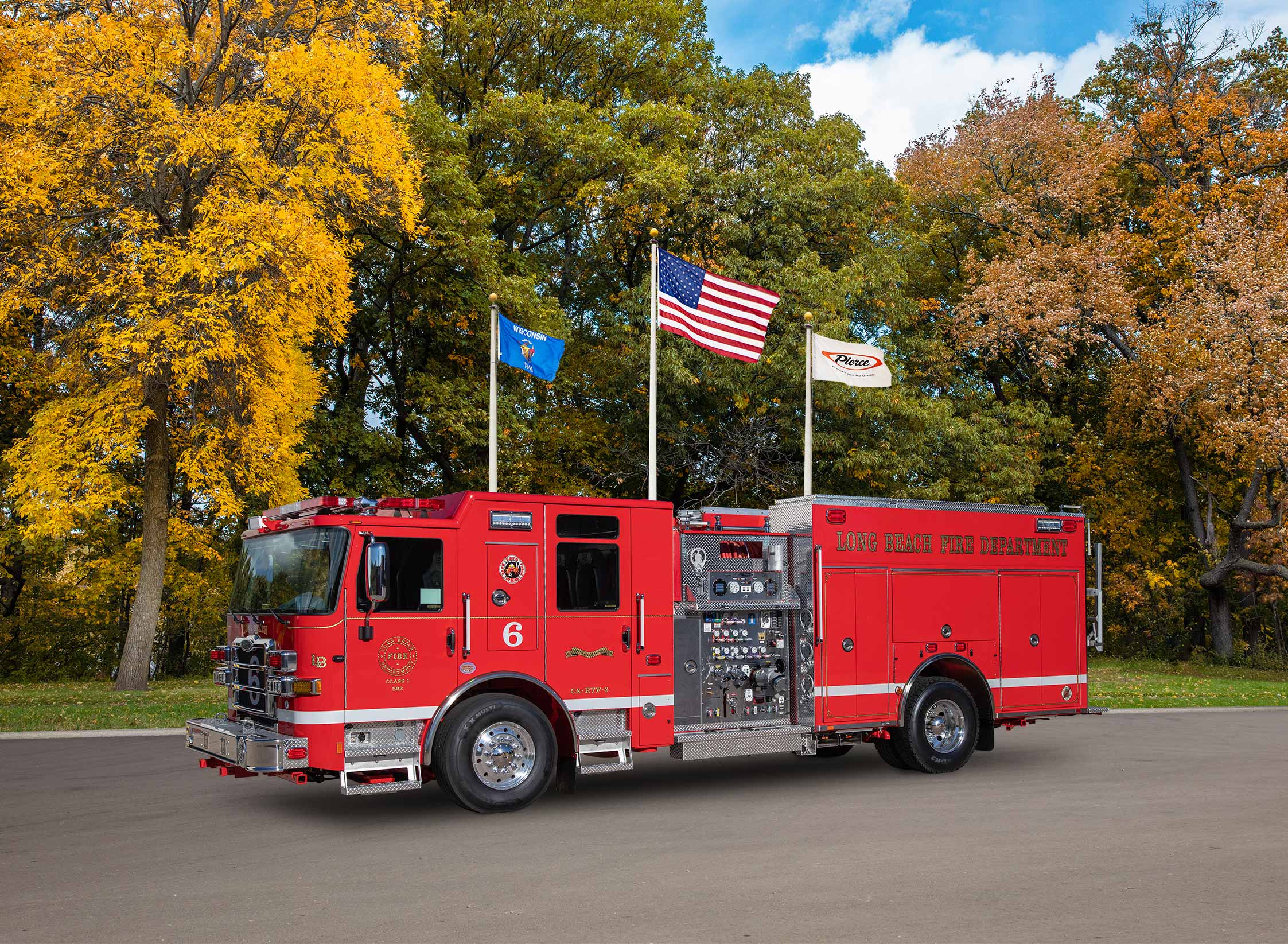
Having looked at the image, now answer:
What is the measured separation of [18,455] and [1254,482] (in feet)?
102

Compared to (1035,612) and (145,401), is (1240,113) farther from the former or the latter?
(145,401)

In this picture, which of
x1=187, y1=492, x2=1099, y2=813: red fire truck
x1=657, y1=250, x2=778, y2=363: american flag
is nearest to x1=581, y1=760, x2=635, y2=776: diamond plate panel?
x1=187, y1=492, x2=1099, y2=813: red fire truck

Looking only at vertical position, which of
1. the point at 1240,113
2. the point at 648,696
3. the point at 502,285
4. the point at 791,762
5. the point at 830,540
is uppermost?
the point at 1240,113

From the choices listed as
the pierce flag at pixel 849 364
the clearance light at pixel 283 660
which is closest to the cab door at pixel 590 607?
the clearance light at pixel 283 660

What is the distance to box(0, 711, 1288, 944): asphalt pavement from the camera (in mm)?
6422

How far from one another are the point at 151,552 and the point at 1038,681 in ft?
55.6

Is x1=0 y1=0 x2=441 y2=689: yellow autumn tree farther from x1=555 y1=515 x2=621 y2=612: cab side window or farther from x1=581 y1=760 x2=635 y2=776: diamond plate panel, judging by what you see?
x1=581 y1=760 x2=635 y2=776: diamond plate panel

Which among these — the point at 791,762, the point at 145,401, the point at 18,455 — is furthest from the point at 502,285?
the point at 791,762

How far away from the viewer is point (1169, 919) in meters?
6.52

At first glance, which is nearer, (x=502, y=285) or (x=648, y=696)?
(x=648, y=696)

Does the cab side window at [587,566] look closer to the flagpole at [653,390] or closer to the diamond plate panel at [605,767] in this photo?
the diamond plate panel at [605,767]

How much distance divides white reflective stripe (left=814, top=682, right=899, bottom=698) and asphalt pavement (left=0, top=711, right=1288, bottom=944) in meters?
0.92

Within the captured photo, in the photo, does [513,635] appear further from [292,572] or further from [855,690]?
[855,690]

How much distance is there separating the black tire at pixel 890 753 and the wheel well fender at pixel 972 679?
74 cm
